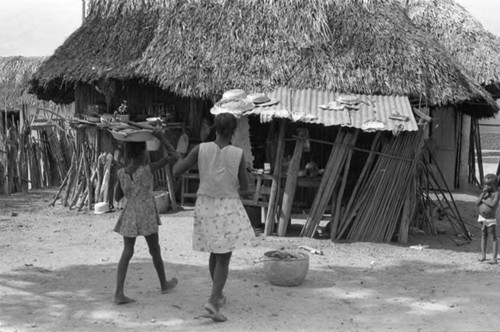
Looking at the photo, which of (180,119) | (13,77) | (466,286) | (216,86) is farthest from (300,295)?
(13,77)

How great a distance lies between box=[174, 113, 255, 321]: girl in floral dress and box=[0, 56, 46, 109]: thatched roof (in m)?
13.1

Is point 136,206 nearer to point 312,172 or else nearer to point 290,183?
point 290,183

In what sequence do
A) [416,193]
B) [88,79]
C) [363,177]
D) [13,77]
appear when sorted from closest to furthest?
[363,177]
[416,193]
[88,79]
[13,77]

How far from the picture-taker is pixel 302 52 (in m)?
9.29

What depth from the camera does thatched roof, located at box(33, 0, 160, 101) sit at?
10438mm

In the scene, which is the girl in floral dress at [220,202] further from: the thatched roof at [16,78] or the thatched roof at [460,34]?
the thatched roof at [16,78]

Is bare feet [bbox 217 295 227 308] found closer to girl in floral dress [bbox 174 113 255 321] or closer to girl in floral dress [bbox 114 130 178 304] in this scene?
girl in floral dress [bbox 174 113 255 321]

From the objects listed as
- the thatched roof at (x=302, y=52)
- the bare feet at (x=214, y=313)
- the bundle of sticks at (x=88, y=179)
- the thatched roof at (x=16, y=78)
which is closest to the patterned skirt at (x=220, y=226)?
the bare feet at (x=214, y=313)

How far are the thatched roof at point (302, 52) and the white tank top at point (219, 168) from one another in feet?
14.9

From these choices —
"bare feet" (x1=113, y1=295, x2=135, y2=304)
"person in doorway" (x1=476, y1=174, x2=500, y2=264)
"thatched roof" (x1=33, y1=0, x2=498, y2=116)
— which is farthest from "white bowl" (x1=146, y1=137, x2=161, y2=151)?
"bare feet" (x1=113, y1=295, x2=135, y2=304)

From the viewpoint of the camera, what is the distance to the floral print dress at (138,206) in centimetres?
487

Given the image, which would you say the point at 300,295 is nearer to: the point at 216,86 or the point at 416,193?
the point at 416,193

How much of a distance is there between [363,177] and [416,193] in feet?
3.45

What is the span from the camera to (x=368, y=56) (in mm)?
9039
